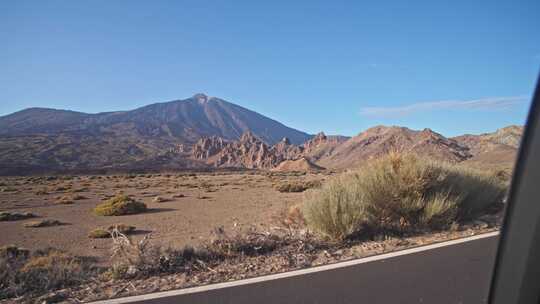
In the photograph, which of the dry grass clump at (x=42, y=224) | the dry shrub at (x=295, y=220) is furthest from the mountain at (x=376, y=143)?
the dry shrub at (x=295, y=220)

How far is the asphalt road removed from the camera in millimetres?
4320

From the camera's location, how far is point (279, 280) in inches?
199

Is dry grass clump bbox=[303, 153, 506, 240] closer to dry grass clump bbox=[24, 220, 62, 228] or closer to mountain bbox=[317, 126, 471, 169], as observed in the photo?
dry grass clump bbox=[24, 220, 62, 228]

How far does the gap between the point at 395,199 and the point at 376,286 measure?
4.49 meters

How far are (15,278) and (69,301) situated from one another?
1.41 metres

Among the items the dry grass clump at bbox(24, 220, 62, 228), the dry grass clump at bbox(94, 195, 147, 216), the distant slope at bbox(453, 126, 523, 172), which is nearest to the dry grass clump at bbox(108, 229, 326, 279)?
the dry grass clump at bbox(24, 220, 62, 228)

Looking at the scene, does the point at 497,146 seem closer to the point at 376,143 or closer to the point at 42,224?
the point at 376,143

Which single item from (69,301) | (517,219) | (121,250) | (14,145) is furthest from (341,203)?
(14,145)

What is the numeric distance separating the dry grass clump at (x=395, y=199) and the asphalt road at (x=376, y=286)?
1.95 meters

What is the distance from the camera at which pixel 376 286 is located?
4.68m

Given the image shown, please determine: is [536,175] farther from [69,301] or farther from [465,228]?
[465,228]

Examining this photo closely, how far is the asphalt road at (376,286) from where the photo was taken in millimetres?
4320

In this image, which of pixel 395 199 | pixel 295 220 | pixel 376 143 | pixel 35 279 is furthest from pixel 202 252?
pixel 376 143

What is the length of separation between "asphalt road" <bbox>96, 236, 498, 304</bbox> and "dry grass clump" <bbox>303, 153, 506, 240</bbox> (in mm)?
1953
